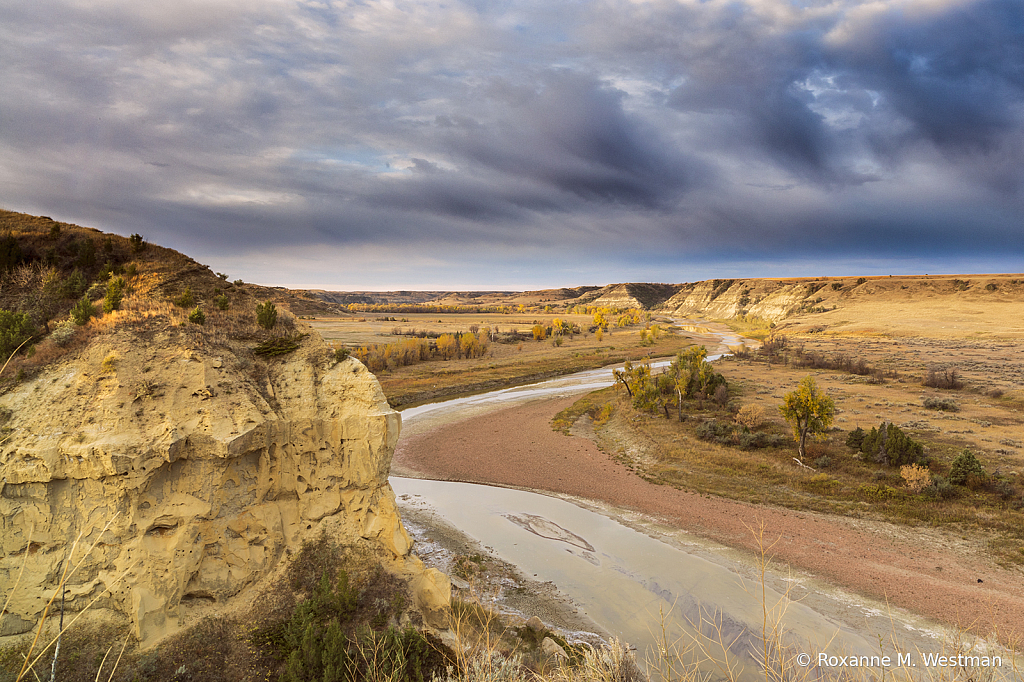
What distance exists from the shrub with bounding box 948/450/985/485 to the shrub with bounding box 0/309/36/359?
3570 centimetres

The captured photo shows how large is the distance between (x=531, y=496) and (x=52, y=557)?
69.1 feet

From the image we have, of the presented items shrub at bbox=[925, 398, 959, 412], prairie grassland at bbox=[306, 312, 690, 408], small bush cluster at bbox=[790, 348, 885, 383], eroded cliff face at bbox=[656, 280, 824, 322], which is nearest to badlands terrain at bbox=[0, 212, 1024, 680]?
shrub at bbox=[925, 398, 959, 412]

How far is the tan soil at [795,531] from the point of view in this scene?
16.4 metres

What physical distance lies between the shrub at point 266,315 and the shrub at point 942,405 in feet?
156

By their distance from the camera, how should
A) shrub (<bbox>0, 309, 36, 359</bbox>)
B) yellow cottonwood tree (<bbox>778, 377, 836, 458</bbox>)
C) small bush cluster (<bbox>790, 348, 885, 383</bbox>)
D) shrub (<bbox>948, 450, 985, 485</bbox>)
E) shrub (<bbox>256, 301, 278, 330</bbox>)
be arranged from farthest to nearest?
small bush cluster (<bbox>790, 348, 885, 383</bbox>)
yellow cottonwood tree (<bbox>778, 377, 836, 458</bbox>)
shrub (<bbox>948, 450, 985, 485</bbox>)
shrub (<bbox>256, 301, 278, 330</bbox>)
shrub (<bbox>0, 309, 36, 359</bbox>)

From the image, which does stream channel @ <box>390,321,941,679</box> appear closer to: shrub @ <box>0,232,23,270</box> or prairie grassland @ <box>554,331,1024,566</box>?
prairie grassland @ <box>554,331,1024,566</box>

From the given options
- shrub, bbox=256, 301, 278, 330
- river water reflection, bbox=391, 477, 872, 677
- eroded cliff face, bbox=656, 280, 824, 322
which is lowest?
river water reflection, bbox=391, 477, 872, 677

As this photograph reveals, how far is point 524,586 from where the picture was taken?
17469 mm

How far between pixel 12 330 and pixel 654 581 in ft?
66.3

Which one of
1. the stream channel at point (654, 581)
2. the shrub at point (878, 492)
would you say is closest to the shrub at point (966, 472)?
the shrub at point (878, 492)

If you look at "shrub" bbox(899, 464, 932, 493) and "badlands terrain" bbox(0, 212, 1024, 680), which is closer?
"badlands terrain" bbox(0, 212, 1024, 680)

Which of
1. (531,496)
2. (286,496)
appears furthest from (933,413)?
(286,496)

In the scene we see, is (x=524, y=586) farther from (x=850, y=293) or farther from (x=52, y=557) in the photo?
(x=850, y=293)

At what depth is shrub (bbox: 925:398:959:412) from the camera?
3697 cm
